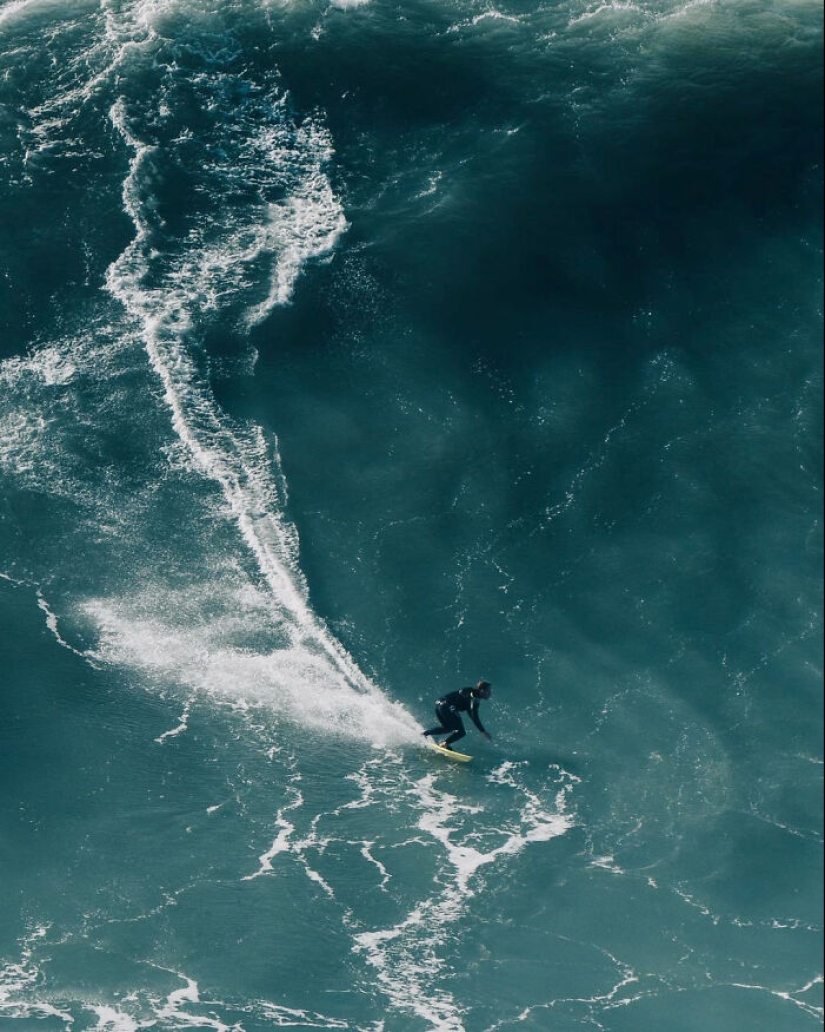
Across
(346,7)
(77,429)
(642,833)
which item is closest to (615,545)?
(642,833)

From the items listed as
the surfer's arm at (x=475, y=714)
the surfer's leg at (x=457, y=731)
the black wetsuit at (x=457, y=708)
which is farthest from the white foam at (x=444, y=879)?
the black wetsuit at (x=457, y=708)

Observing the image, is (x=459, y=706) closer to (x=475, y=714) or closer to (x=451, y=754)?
(x=475, y=714)

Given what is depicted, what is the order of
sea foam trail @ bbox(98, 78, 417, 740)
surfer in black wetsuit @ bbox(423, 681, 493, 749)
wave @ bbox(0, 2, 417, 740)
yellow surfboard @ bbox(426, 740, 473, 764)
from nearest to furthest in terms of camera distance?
surfer in black wetsuit @ bbox(423, 681, 493, 749) < yellow surfboard @ bbox(426, 740, 473, 764) < sea foam trail @ bbox(98, 78, 417, 740) < wave @ bbox(0, 2, 417, 740)

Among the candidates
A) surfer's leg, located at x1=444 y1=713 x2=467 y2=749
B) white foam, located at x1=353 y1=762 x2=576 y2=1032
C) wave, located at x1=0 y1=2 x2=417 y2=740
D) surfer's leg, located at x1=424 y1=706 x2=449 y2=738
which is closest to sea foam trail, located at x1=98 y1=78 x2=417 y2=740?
wave, located at x1=0 y1=2 x2=417 y2=740

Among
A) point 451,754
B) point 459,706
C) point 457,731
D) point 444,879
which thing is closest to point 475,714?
point 459,706

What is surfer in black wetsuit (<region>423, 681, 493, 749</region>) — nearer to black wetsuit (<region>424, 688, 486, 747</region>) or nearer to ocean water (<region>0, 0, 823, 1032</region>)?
black wetsuit (<region>424, 688, 486, 747</region>)

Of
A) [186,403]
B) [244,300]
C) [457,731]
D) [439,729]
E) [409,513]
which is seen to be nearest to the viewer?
[457,731]
